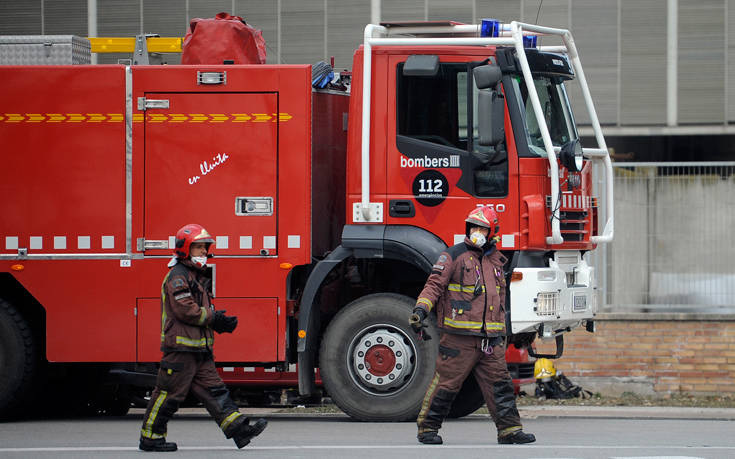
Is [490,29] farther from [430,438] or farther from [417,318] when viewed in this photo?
[430,438]

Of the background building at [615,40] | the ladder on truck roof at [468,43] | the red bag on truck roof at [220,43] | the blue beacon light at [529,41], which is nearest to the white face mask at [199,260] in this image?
the ladder on truck roof at [468,43]

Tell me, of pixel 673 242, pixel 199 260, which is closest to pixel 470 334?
pixel 199 260

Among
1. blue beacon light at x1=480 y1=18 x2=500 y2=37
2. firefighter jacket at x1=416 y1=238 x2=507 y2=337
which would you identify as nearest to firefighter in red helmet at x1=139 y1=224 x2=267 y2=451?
firefighter jacket at x1=416 y1=238 x2=507 y2=337

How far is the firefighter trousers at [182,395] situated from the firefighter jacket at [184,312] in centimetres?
10

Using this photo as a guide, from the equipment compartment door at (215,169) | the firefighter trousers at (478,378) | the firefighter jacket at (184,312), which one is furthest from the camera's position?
the equipment compartment door at (215,169)

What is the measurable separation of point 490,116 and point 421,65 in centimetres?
78

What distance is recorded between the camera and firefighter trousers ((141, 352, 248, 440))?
859cm

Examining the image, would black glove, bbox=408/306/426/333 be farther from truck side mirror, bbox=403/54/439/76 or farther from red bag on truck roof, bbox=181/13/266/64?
red bag on truck roof, bbox=181/13/266/64

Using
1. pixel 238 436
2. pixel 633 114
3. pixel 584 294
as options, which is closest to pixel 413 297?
pixel 584 294

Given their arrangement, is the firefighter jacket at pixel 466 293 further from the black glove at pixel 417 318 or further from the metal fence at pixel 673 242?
the metal fence at pixel 673 242

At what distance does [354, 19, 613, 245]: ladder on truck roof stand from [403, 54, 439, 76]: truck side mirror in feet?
0.43

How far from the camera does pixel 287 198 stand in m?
10.8

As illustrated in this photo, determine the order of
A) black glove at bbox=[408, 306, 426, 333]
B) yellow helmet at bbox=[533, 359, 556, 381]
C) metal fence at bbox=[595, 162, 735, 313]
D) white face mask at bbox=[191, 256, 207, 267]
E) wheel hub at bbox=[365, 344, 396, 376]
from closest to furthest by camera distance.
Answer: white face mask at bbox=[191, 256, 207, 267] < black glove at bbox=[408, 306, 426, 333] < wheel hub at bbox=[365, 344, 396, 376] < yellow helmet at bbox=[533, 359, 556, 381] < metal fence at bbox=[595, 162, 735, 313]

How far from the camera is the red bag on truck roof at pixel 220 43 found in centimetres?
1119
